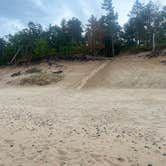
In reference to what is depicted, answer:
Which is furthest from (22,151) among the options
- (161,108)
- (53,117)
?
(161,108)

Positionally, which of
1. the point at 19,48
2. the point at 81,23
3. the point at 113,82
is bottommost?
the point at 113,82

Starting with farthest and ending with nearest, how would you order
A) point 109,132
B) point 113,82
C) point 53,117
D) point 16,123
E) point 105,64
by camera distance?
point 105,64, point 113,82, point 53,117, point 16,123, point 109,132

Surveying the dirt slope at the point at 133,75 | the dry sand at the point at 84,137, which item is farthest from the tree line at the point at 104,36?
the dry sand at the point at 84,137

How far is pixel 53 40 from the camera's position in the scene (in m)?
52.3

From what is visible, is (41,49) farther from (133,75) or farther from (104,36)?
(133,75)

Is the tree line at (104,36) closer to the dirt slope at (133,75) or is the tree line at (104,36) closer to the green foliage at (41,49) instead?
the green foliage at (41,49)

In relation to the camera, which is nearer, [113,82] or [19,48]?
[113,82]

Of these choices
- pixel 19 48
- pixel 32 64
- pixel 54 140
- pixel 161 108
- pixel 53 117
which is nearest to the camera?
pixel 54 140

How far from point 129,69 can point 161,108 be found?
52.6 ft

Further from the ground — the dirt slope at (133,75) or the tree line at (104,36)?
the tree line at (104,36)

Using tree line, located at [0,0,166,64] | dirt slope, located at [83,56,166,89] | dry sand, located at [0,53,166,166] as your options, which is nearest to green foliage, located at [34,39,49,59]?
tree line, located at [0,0,166,64]

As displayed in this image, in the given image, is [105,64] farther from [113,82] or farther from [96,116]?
[96,116]

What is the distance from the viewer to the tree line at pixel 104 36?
3944cm

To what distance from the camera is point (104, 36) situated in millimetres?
41344
